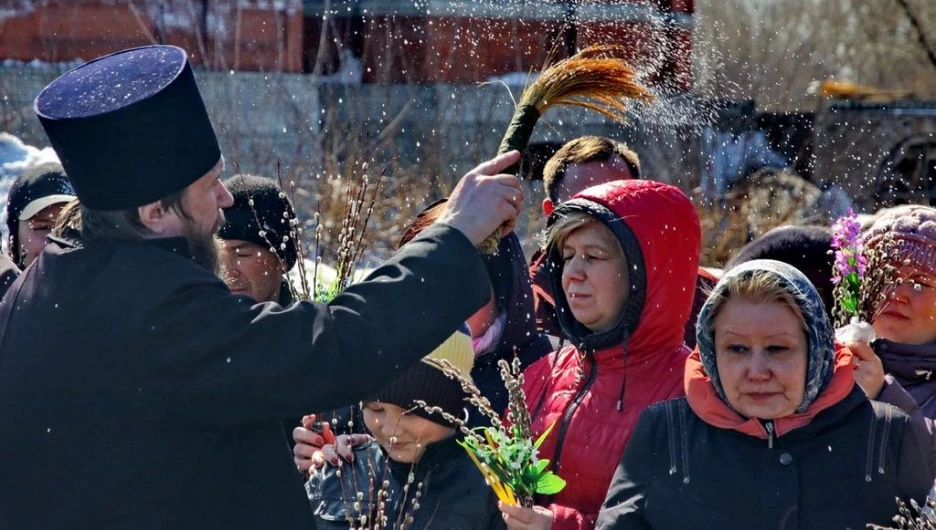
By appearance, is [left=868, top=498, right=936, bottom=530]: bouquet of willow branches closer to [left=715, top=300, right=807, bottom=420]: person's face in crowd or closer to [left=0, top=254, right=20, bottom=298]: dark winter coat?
[left=715, top=300, right=807, bottom=420]: person's face in crowd

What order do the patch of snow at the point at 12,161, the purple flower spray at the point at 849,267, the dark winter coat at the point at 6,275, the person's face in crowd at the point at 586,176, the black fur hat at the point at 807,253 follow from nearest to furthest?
the purple flower spray at the point at 849,267 → the dark winter coat at the point at 6,275 → the black fur hat at the point at 807,253 → the person's face in crowd at the point at 586,176 → the patch of snow at the point at 12,161

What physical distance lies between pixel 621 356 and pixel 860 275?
752 mm

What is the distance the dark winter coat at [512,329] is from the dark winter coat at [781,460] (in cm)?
109

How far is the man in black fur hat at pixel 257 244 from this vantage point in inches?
188

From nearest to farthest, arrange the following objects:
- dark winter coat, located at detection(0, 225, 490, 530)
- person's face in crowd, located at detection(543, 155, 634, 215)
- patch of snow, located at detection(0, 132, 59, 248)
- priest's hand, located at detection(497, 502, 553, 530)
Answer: dark winter coat, located at detection(0, 225, 490, 530) → priest's hand, located at detection(497, 502, 553, 530) → person's face in crowd, located at detection(543, 155, 634, 215) → patch of snow, located at detection(0, 132, 59, 248)

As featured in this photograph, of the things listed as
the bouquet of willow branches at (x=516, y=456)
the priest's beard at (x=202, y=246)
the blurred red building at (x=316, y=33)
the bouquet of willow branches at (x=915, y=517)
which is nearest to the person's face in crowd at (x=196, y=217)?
the priest's beard at (x=202, y=246)

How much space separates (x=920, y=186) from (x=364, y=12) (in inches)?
232

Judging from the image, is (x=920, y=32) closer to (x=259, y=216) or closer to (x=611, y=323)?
(x=259, y=216)

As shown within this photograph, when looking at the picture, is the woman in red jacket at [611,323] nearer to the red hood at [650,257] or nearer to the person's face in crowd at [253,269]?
the red hood at [650,257]

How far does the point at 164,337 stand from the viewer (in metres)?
2.75

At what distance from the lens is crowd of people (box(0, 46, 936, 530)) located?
278cm

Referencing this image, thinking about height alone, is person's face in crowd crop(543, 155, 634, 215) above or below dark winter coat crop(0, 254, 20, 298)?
above

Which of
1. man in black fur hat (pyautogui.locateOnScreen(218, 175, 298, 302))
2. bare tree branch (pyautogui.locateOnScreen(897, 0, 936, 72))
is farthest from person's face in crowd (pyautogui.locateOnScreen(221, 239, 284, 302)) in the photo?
bare tree branch (pyautogui.locateOnScreen(897, 0, 936, 72))

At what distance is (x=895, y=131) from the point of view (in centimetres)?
1502
